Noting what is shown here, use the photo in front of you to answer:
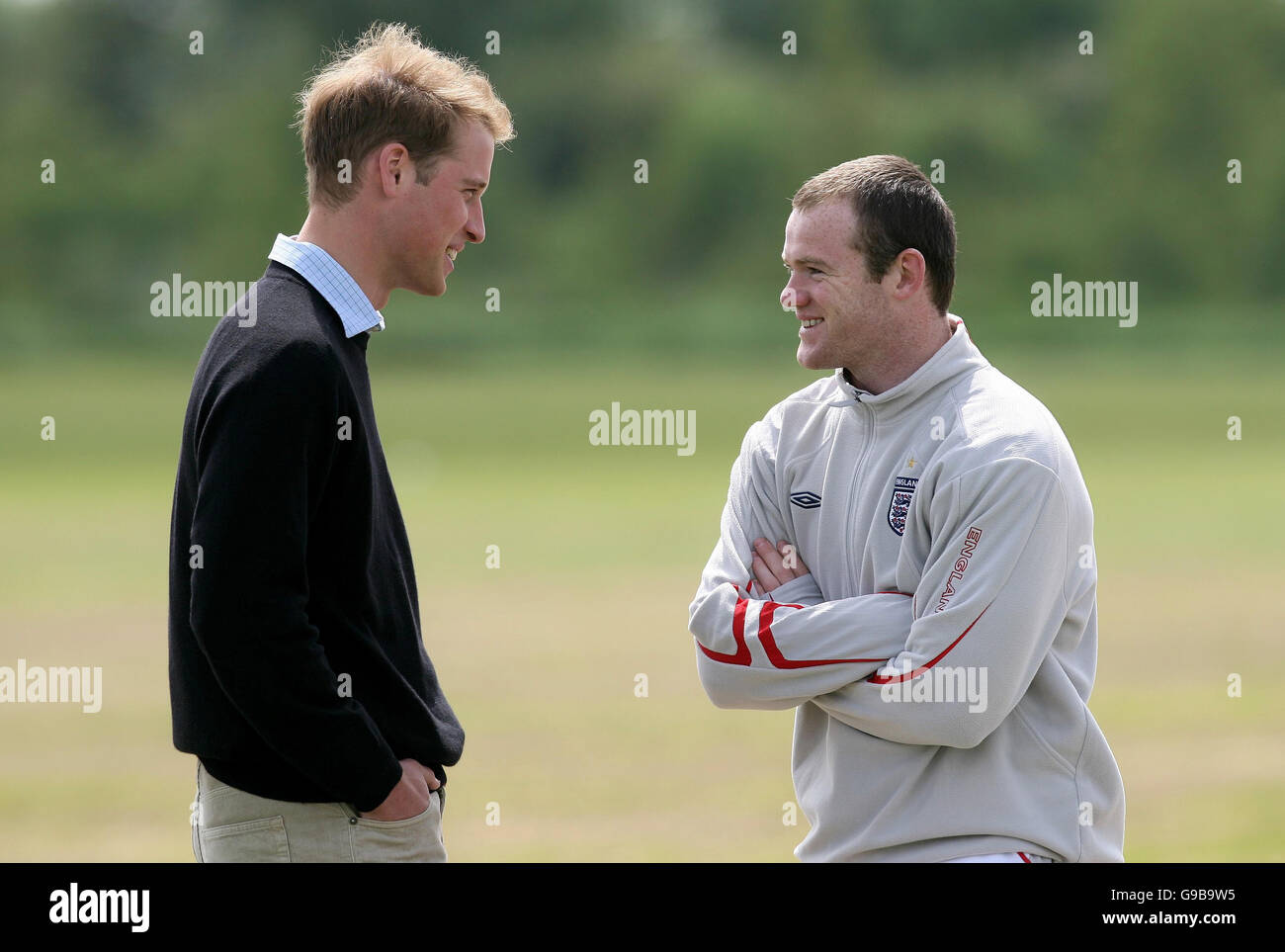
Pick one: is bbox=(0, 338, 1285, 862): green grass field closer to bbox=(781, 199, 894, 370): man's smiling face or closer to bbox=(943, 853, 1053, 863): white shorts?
bbox=(943, 853, 1053, 863): white shorts

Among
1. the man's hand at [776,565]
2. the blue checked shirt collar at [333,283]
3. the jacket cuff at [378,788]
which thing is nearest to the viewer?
the jacket cuff at [378,788]

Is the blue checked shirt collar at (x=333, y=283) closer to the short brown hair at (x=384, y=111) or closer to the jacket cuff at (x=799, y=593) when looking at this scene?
the short brown hair at (x=384, y=111)

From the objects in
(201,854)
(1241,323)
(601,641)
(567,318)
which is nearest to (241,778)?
(201,854)

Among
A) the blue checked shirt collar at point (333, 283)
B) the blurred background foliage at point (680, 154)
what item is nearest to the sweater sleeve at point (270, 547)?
the blue checked shirt collar at point (333, 283)

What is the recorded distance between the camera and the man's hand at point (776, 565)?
3.76 meters

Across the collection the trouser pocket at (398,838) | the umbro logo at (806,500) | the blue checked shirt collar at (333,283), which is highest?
the blue checked shirt collar at (333,283)

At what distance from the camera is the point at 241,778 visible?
10.8 feet

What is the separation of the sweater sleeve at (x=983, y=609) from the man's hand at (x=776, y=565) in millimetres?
420

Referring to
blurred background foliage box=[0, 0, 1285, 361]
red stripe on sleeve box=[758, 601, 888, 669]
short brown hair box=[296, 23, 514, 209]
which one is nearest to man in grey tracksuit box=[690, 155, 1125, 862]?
red stripe on sleeve box=[758, 601, 888, 669]

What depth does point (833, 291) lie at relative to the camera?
Answer: 3688mm

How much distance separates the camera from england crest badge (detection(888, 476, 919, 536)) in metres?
3.55

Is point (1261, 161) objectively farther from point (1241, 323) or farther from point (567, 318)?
point (567, 318)

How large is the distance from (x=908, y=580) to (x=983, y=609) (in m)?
0.25

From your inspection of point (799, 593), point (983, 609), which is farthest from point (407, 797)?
point (983, 609)
